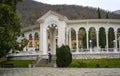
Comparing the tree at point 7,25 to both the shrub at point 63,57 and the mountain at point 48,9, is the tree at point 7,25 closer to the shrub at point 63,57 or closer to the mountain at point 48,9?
the shrub at point 63,57

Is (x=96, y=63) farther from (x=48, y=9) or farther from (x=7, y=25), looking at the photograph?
(x=48, y=9)

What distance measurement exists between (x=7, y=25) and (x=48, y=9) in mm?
115860

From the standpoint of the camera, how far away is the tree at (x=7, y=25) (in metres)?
26.5

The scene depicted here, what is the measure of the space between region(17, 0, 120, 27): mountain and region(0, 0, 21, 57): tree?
98359 millimetres

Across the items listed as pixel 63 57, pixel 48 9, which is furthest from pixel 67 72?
pixel 48 9

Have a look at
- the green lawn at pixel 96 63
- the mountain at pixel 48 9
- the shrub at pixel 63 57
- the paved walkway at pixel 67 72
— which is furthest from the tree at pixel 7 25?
the mountain at pixel 48 9

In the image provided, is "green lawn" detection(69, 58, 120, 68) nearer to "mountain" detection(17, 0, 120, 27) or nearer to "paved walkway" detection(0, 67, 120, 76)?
"paved walkway" detection(0, 67, 120, 76)

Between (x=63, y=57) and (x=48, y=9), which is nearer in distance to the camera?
(x=63, y=57)

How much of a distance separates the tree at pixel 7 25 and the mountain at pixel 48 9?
323ft

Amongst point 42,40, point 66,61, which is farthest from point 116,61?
point 42,40

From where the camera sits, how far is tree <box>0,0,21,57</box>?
26453 mm

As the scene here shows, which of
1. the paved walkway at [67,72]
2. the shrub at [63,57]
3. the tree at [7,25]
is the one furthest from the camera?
the shrub at [63,57]

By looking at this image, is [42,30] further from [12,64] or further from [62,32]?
A: [12,64]

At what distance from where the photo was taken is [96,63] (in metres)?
37.6
